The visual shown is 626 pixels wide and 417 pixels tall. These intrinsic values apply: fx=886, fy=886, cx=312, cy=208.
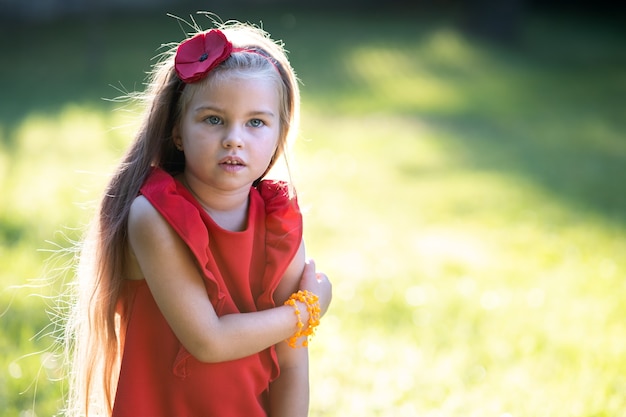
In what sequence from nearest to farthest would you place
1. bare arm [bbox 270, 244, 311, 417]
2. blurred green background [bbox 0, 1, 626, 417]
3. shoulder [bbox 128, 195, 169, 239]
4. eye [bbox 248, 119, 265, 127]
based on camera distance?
shoulder [bbox 128, 195, 169, 239] < eye [bbox 248, 119, 265, 127] < bare arm [bbox 270, 244, 311, 417] < blurred green background [bbox 0, 1, 626, 417]

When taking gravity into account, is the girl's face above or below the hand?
above

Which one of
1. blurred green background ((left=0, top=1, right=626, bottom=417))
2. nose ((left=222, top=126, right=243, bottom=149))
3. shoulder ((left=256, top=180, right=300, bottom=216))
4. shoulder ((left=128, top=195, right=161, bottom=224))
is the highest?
nose ((left=222, top=126, right=243, bottom=149))

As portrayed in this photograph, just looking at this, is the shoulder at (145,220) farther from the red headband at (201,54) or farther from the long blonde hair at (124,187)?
the red headband at (201,54)

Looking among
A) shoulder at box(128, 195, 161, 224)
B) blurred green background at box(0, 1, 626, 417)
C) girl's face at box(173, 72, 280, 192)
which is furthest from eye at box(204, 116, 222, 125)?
blurred green background at box(0, 1, 626, 417)

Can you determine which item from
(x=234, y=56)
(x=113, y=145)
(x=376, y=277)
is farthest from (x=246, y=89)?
(x=113, y=145)

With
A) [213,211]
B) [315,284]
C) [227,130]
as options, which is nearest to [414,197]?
[315,284]

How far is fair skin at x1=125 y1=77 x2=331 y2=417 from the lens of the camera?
191cm

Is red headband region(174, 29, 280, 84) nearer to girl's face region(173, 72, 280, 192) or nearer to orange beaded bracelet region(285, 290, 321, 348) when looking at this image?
girl's face region(173, 72, 280, 192)

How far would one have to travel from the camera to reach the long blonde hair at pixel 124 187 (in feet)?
6.57

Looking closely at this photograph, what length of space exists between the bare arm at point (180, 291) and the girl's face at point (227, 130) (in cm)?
16

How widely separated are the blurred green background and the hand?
0.28m

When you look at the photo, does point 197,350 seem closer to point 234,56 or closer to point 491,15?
point 234,56

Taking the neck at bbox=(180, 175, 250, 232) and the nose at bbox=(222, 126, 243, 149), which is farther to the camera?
the neck at bbox=(180, 175, 250, 232)

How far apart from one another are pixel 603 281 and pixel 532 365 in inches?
52.9
